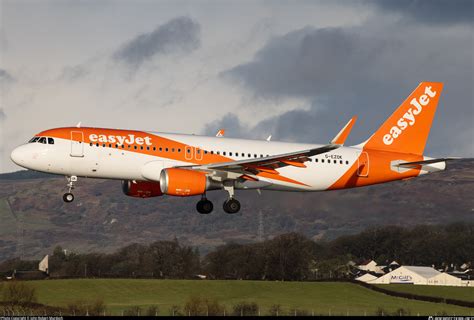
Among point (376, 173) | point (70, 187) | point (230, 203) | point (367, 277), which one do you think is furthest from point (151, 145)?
point (367, 277)

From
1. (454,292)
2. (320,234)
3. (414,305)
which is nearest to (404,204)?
(454,292)

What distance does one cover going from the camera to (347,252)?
141750mm

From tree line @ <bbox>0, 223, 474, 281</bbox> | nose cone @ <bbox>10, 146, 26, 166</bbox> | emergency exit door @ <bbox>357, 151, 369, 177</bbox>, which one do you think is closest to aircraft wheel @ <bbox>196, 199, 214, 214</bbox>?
emergency exit door @ <bbox>357, 151, 369, 177</bbox>

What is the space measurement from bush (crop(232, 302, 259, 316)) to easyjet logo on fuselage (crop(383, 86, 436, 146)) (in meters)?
23.5

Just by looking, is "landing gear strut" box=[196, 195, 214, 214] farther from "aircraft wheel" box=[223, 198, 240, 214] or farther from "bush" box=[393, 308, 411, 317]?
"bush" box=[393, 308, 411, 317]

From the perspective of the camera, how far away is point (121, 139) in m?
51.9

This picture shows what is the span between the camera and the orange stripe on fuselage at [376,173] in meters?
57.3

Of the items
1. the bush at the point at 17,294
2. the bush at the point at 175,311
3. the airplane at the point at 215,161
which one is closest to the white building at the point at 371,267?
the bush at the point at 175,311

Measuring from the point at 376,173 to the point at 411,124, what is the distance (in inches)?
185

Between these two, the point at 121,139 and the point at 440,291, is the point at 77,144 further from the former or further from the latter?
→ the point at 440,291

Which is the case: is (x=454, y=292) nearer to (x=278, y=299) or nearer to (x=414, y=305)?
(x=414, y=305)

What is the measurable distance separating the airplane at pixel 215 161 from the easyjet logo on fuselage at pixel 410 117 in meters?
0.07

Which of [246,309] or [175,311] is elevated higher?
[246,309]

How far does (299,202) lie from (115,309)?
22496 mm
